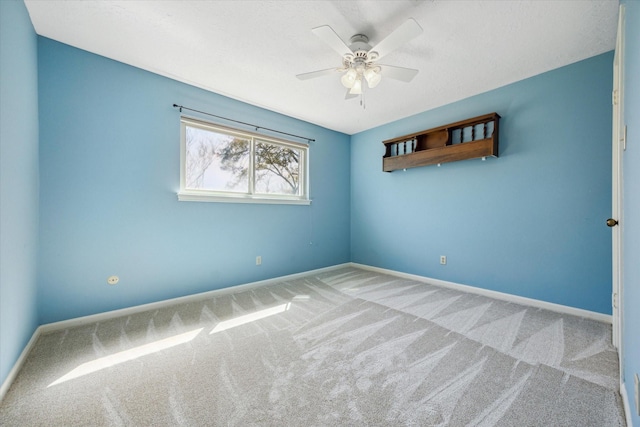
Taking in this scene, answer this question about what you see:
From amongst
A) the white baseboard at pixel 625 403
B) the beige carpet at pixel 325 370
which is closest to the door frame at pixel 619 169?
the white baseboard at pixel 625 403

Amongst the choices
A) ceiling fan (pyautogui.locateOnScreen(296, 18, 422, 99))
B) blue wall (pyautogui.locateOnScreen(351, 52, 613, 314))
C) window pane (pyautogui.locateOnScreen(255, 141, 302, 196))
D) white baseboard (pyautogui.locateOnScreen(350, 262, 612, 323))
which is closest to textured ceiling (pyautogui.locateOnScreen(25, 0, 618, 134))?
ceiling fan (pyautogui.locateOnScreen(296, 18, 422, 99))

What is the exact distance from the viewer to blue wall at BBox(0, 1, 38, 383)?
1418mm

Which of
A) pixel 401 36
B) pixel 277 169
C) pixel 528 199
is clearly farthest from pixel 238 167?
pixel 528 199

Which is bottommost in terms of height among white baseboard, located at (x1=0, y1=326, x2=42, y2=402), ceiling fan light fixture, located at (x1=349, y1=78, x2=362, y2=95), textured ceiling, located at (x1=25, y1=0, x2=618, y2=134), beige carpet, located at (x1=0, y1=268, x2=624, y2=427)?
beige carpet, located at (x1=0, y1=268, x2=624, y2=427)

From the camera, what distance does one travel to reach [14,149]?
1.57m

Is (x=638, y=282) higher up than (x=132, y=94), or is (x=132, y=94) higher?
(x=132, y=94)

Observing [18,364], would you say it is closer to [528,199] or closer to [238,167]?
[238,167]

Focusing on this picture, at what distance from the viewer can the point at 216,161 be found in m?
3.12

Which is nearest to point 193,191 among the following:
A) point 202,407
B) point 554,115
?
point 202,407

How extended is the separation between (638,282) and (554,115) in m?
2.35

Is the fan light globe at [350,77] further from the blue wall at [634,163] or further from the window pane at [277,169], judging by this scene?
the window pane at [277,169]

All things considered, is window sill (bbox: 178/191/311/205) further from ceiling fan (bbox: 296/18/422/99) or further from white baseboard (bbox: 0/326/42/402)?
ceiling fan (bbox: 296/18/422/99)

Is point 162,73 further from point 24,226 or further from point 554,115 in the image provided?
point 554,115

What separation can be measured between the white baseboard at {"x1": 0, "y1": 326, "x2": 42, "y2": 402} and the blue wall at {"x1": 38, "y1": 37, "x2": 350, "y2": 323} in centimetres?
18
